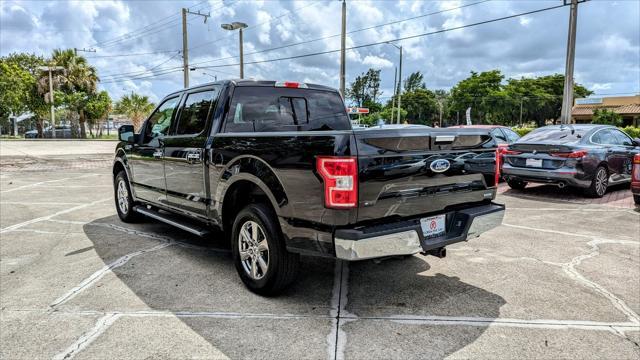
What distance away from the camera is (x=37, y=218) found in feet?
23.6

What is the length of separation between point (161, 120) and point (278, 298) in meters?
3.10

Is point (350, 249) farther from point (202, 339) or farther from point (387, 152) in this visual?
point (202, 339)

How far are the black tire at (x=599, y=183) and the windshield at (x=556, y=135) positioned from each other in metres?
0.78

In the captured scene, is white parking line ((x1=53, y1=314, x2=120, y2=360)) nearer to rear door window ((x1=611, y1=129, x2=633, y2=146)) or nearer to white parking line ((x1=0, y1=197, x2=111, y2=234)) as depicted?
white parking line ((x1=0, y1=197, x2=111, y2=234))

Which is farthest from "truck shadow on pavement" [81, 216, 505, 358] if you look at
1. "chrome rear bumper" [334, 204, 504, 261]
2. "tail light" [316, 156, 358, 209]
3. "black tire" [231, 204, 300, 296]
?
"tail light" [316, 156, 358, 209]

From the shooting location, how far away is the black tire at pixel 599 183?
8.99 meters

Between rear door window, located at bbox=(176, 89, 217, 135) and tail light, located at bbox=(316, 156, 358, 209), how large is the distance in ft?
6.84

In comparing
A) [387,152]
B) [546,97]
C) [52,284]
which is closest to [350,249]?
[387,152]

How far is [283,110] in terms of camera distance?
4.90 m

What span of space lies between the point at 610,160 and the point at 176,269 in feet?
29.0

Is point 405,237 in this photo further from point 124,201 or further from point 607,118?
point 607,118

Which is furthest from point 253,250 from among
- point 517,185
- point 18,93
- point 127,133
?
point 18,93

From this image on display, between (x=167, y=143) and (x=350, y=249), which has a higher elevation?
(x=167, y=143)

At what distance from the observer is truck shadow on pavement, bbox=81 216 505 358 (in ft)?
10.5
